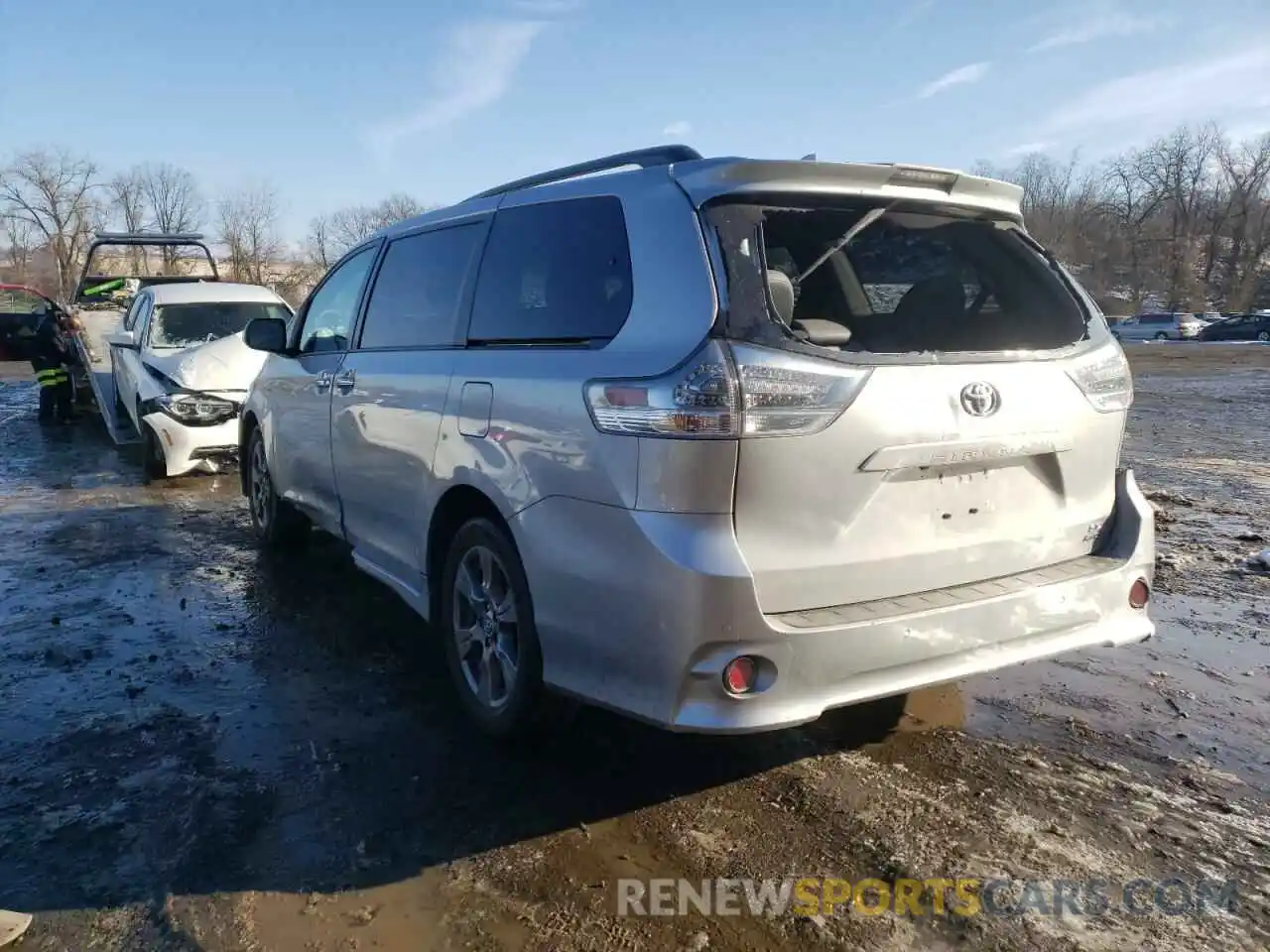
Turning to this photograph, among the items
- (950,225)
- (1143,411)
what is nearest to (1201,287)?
(1143,411)

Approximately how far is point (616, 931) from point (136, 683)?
9.15ft

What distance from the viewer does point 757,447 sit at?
2.70m

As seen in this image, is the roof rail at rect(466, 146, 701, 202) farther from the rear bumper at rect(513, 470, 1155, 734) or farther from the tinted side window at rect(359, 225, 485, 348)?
the rear bumper at rect(513, 470, 1155, 734)

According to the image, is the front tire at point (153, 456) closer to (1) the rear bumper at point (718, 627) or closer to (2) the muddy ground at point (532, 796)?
(2) the muddy ground at point (532, 796)

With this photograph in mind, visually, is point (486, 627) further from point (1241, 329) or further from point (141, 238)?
point (1241, 329)

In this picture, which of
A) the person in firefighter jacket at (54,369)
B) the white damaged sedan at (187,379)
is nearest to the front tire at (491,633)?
the white damaged sedan at (187,379)

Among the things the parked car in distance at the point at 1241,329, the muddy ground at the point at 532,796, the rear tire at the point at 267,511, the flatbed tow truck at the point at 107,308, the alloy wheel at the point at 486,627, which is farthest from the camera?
the parked car in distance at the point at 1241,329

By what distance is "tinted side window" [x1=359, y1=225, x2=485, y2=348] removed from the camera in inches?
163

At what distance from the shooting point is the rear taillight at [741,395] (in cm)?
268

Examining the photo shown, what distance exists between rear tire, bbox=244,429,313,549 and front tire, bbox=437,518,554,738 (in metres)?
2.82

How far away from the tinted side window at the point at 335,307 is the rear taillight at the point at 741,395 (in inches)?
111

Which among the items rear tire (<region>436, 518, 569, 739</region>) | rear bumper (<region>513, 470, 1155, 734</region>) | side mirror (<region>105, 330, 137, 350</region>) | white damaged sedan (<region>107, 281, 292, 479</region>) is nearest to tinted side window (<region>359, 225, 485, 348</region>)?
rear tire (<region>436, 518, 569, 739</region>)

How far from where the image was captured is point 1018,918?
2.63 m

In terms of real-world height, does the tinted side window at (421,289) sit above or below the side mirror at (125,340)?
above
